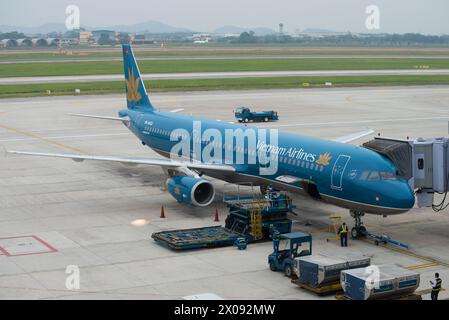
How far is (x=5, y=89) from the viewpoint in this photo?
106 m

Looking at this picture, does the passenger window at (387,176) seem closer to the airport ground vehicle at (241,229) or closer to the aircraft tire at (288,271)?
the airport ground vehicle at (241,229)

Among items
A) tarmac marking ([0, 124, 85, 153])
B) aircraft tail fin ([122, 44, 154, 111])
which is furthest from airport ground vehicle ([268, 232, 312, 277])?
tarmac marking ([0, 124, 85, 153])

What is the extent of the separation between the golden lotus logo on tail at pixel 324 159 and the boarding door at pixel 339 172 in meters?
0.57

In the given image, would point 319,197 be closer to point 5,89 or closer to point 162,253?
point 162,253

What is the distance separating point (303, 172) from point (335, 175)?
2.32m

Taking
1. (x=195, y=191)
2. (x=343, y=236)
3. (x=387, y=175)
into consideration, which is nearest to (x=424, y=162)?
(x=387, y=175)

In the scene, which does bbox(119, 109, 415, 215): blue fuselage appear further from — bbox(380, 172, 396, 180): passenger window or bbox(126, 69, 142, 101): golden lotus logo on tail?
bbox(126, 69, 142, 101): golden lotus logo on tail

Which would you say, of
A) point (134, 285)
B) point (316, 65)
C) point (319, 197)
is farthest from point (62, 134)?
point (316, 65)

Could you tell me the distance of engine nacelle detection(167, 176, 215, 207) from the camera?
37438mm

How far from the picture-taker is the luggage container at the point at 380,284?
24.2m

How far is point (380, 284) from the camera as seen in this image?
2423 centimetres

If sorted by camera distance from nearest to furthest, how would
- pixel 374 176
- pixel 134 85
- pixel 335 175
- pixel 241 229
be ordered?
pixel 374 176 < pixel 335 175 < pixel 241 229 < pixel 134 85

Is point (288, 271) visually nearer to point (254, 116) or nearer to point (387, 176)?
point (387, 176)
